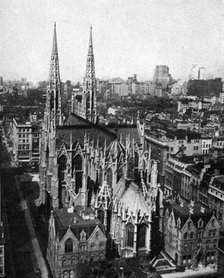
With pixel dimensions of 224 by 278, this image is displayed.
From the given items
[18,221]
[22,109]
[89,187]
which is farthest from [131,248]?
[22,109]

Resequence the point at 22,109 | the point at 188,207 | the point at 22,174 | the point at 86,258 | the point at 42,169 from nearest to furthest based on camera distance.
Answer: the point at 86,258
the point at 188,207
the point at 42,169
the point at 22,174
the point at 22,109

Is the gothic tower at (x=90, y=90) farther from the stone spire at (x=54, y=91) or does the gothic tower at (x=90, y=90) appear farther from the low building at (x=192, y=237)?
the low building at (x=192, y=237)

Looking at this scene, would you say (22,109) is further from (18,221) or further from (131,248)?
(131,248)

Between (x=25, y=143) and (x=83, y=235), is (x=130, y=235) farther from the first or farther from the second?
(x=25, y=143)

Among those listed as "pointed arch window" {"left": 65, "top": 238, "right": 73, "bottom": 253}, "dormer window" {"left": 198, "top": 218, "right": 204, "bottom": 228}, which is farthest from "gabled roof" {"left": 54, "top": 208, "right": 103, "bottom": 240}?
"dormer window" {"left": 198, "top": 218, "right": 204, "bottom": 228}

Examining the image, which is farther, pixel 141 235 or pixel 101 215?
pixel 101 215

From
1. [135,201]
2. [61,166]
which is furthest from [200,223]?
[61,166]

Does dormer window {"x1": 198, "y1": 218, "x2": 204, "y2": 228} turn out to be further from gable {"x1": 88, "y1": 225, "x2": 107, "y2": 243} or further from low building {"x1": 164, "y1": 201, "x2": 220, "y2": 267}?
gable {"x1": 88, "y1": 225, "x2": 107, "y2": 243}
